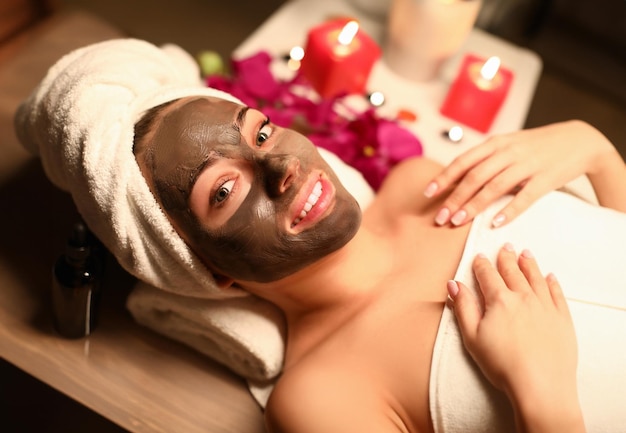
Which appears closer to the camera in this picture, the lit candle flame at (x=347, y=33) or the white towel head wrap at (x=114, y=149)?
the white towel head wrap at (x=114, y=149)

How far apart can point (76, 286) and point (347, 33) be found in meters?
0.89

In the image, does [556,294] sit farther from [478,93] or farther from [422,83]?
[422,83]

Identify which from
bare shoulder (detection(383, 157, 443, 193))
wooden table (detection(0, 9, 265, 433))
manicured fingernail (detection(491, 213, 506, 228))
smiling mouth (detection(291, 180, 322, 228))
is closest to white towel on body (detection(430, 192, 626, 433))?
manicured fingernail (detection(491, 213, 506, 228))

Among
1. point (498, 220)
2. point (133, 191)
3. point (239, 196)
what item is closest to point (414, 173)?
point (498, 220)

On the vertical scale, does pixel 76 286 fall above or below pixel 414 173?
below

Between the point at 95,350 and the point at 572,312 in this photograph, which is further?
the point at 95,350

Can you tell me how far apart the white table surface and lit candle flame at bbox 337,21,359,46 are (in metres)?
0.18

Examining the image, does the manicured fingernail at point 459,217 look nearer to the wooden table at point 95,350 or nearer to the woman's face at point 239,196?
the woman's face at point 239,196

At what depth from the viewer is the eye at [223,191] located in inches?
39.2

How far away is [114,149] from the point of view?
1.01m

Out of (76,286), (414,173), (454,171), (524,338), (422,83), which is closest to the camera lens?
(524,338)

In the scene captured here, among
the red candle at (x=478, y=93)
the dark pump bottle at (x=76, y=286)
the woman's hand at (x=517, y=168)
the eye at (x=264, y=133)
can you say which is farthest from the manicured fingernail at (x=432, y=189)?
the dark pump bottle at (x=76, y=286)

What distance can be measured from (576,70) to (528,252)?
1429 mm

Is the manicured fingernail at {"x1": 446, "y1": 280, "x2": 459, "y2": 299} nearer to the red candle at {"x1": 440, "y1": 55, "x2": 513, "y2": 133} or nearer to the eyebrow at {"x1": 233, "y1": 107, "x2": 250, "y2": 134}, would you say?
the eyebrow at {"x1": 233, "y1": 107, "x2": 250, "y2": 134}
